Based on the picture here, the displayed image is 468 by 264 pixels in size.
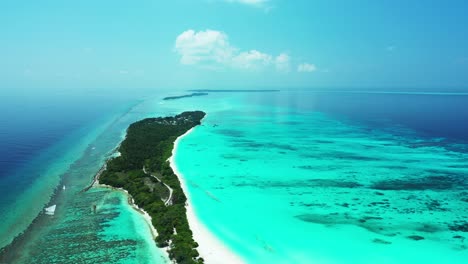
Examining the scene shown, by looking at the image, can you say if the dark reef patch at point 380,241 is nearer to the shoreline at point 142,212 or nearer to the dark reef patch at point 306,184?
the dark reef patch at point 306,184

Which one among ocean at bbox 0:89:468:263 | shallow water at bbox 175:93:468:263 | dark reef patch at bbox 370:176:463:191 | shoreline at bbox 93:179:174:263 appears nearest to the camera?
shoreline at bbox 93:179:174:263

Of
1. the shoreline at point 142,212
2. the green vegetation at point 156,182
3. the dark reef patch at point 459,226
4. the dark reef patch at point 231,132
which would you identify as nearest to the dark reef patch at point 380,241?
the dark reef patch at point 459,226

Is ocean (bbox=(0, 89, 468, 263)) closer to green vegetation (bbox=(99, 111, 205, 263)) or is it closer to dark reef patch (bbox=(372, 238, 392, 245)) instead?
dark reef patch (bbox=(372, 238, 392, 245))

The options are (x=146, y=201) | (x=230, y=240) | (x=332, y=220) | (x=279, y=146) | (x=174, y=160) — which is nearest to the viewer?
(x=230, y=240)

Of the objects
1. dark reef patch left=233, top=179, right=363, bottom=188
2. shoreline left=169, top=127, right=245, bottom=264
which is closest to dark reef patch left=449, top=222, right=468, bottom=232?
dark reef patch left=233, top=179, right=363, bottom=188

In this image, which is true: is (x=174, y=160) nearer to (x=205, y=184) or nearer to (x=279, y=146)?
(x=205, y=184)

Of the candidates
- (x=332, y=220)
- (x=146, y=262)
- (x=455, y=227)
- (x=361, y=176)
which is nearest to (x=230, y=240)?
(x=146, y=262)
